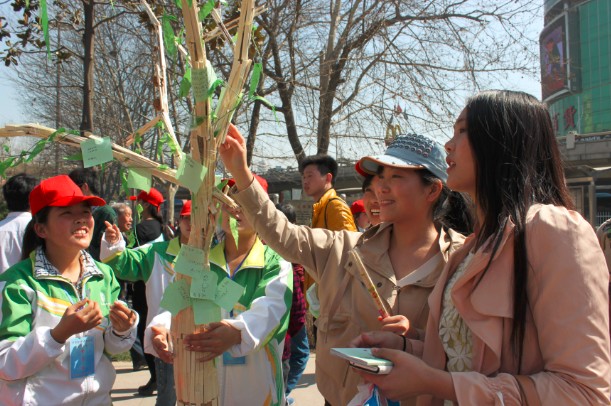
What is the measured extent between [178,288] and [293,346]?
2.94m

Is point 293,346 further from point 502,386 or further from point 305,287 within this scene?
point 502,386

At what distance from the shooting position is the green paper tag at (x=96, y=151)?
1.50 metres

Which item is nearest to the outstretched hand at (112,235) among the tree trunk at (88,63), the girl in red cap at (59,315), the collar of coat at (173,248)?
the collar of coat at (173,248)

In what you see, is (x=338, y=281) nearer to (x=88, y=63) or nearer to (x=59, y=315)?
(x=59, y=315)

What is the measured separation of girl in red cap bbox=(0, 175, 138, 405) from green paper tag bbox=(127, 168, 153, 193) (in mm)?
654

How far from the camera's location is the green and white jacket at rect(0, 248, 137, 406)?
2.02 meters

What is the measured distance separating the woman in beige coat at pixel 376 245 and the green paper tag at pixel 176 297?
0.35m

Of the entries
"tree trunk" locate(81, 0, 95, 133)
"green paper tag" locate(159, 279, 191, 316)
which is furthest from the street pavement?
"green paper tag" locate(159, 279, 191, 316)

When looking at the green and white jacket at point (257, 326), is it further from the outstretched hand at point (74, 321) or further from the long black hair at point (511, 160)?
the long black hair at point (511, 160)

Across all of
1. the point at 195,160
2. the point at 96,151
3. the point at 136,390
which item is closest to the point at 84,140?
the point at 96,151

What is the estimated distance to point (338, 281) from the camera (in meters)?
2.00

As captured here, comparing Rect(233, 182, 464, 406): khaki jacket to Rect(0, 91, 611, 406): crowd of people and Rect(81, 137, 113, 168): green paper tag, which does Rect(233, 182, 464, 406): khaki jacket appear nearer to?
Rect(0, 91, 611, 406): crowd of people

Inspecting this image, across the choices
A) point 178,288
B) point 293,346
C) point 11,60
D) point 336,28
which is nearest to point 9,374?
point 178,288

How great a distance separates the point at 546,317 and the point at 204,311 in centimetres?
97
